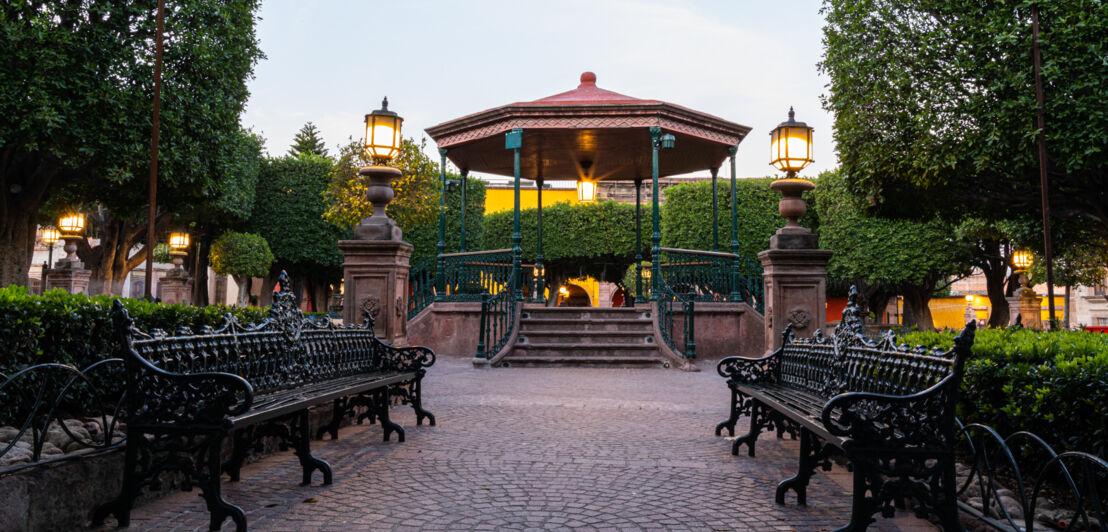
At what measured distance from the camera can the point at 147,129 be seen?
41.5ft

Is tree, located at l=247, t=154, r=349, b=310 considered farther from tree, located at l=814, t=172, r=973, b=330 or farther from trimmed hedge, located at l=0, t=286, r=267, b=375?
trimmed hedge, located at l=0, t=286, r=267, b=375

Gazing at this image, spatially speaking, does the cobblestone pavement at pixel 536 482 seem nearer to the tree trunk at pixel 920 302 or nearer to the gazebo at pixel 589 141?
the gazebo at pixel 589 141

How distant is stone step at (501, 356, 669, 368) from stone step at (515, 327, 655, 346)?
0.54m

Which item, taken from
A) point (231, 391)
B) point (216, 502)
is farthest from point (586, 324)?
point (216, 502)

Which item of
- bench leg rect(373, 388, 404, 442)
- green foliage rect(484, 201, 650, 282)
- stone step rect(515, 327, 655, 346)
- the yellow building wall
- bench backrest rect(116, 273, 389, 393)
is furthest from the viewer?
the yellow building wall

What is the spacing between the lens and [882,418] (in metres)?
2.88

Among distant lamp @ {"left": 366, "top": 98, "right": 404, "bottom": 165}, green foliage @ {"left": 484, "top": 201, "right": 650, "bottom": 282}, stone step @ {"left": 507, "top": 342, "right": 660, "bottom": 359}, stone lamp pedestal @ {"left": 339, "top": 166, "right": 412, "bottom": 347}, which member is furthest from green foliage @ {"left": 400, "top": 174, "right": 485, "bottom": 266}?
stone lamp pedestal @ {"left": 339, "top": 166, "right": 412, "bottom": 347}

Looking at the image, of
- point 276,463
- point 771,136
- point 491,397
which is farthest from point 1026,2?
point 276,463

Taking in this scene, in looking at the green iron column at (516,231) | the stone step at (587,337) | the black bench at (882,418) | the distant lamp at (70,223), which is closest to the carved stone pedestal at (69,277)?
the distant lamp at (70,223)

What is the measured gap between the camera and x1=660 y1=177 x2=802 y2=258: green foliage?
2438 cm

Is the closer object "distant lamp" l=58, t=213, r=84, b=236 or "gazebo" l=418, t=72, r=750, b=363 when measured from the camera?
"gazebo" l=418, t=72, r=750, b=363

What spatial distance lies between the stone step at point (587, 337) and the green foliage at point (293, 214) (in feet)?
56.7

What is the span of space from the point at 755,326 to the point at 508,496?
9.63 m

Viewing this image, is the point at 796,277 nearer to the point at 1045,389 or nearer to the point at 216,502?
the point at 1045,389
